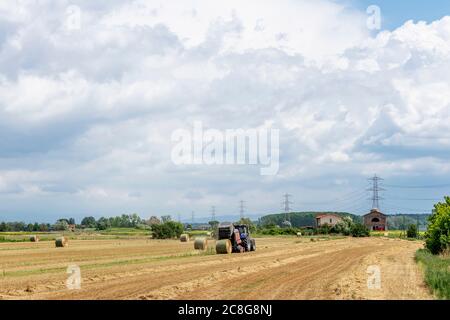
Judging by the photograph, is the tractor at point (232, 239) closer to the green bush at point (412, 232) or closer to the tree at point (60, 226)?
the green bush at point (412, 232)

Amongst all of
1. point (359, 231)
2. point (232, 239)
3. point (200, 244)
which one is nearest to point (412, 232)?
point (359, 231)

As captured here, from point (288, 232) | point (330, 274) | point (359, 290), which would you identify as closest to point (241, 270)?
point (330, 274)

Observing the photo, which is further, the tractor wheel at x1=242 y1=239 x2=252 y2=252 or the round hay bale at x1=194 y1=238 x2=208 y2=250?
the round hay bale at x1=194 y1=238 x2=208 y2=250

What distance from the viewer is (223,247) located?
1866 inches

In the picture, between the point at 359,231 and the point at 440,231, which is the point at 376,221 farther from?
the point at 440,231

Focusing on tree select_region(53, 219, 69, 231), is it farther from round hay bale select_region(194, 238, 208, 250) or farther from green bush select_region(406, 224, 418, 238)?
round hay bale select_region(194, 238, 208, 250)

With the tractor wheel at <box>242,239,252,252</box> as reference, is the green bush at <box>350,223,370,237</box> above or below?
below

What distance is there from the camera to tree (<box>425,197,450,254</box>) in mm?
40625

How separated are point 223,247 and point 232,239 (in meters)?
2.62

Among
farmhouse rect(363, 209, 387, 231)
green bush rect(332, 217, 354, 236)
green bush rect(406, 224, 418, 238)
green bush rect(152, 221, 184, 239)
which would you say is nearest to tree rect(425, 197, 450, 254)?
green bush rect(152, 221, 184, 239)

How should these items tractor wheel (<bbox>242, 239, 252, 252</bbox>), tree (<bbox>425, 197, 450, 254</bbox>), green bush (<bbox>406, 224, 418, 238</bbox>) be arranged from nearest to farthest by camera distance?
tree (<bbox>425, 197, 450, 254</bbox>) < tractor wheel (<bbox>242, 239, 252, 252</bbox>) < green bush (<bbox>406, 224, 418, 238</bbox>)
